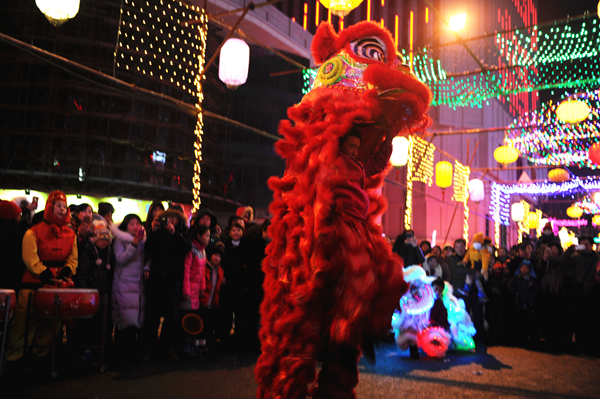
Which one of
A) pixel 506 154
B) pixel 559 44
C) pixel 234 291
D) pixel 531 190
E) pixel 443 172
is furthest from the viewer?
pixel 531 190

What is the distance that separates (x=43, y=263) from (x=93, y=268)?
1.95 feet

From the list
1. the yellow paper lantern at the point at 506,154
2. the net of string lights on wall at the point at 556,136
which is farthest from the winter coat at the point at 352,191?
the yellow paper lantern at the point at 506,154

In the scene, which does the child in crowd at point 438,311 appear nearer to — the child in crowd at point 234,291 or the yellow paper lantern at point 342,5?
the child in crowd at point 234,291

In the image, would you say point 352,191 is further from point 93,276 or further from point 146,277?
point 93,276

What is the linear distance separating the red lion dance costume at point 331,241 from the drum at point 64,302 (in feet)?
5.92

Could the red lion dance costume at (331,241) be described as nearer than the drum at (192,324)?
Yes

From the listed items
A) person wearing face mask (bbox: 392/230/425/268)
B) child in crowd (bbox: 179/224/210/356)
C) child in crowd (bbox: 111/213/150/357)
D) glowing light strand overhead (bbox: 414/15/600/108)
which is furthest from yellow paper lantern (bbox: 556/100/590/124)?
child in crowd (bbox: 111/213/150/357)

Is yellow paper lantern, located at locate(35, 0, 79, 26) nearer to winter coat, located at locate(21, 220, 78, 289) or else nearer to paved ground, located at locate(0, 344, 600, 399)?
winter coat, located at locate(21, 220, 78, 289)

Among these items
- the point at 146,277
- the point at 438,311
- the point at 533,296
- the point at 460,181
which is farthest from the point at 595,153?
the point at 146,277

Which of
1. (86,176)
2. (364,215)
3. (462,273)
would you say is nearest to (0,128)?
(86,176)

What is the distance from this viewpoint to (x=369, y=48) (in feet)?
8.38

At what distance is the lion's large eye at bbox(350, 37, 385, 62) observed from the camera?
100.0 inches

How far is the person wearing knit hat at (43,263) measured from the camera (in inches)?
148

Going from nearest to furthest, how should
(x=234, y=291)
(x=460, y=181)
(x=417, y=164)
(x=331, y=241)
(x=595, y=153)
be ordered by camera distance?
1. (x=331, y=241)
2. (x=234, y=291)
3. (x=595, y=153)
4. (x=417, y=164)
5. (x=460, y=181)
